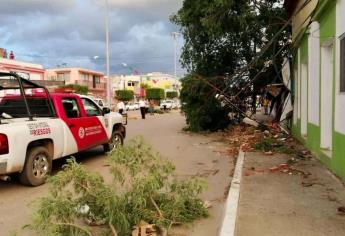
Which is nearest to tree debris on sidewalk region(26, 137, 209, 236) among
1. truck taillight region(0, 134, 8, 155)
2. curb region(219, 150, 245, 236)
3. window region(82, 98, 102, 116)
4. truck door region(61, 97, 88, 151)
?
curb region(219, 150, 245, 236)

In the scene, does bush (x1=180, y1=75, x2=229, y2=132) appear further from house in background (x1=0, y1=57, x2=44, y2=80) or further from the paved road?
house in background (x1=0, y1=57, x2=44, y2=80)

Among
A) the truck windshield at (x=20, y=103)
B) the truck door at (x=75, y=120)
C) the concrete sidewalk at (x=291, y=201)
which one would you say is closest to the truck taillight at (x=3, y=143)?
the truck windshield at (x=20, y=103)

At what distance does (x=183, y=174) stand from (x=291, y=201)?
12.0ft

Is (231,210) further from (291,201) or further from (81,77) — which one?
(81,77)

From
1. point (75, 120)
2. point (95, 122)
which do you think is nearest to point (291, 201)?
point (75, 120)

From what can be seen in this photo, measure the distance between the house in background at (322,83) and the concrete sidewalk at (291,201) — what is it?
1.94 feet

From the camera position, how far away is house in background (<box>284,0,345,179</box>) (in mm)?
8586

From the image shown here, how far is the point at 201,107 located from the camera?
21.1 metres

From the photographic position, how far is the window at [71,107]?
36.3 feet

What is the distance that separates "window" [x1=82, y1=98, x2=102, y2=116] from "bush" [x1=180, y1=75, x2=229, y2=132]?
27.3ft

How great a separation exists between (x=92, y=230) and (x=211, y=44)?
18157mm

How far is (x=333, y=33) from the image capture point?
9188mm

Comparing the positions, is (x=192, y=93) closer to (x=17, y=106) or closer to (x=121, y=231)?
(x=17, y=106)

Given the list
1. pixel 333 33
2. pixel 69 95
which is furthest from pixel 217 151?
pixel 333 33
